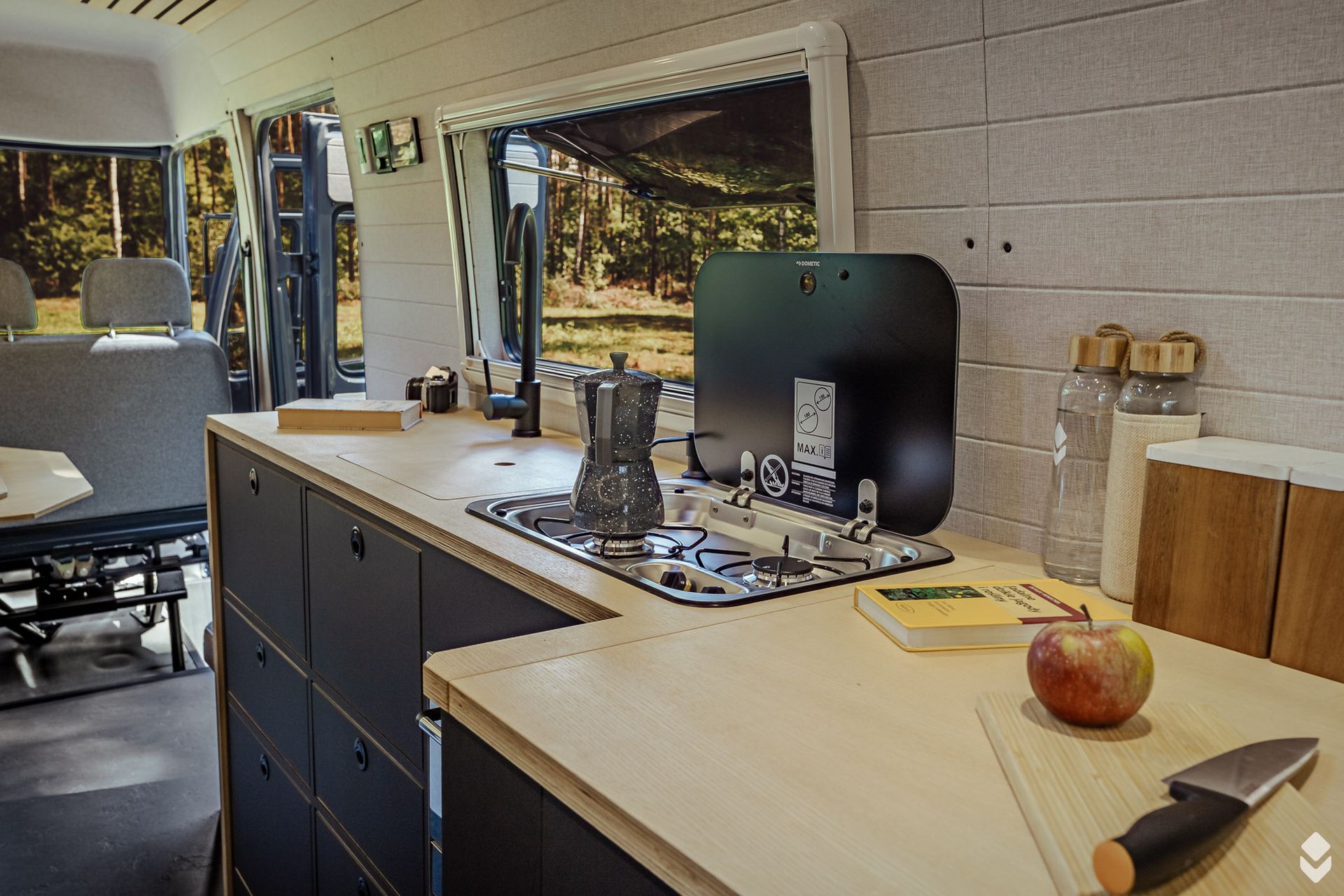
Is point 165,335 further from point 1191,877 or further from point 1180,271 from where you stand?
point 1191,877

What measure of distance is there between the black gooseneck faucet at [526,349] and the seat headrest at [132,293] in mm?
2002

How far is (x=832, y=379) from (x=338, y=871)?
4.52 feet

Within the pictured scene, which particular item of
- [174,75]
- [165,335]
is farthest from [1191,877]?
[174,75]

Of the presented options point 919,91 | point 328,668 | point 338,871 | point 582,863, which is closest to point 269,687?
point 328,668

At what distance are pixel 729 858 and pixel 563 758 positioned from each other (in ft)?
0.71

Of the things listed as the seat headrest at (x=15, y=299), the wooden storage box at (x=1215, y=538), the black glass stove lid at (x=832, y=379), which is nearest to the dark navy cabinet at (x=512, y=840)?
the wooden storage box at (x=1215, y=538)

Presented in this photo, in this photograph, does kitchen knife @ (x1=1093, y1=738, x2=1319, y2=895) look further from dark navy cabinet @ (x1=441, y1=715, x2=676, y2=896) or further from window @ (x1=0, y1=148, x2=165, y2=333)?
window @ (x1=0, y1=148, x2=165, y2=333)

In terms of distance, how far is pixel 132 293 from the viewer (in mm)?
4211

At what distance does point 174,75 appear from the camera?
5.43 metres

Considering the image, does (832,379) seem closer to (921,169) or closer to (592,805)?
(921,169)

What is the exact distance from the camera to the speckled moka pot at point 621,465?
1.73 metres

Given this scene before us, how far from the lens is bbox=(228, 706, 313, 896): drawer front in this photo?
94.0 inches

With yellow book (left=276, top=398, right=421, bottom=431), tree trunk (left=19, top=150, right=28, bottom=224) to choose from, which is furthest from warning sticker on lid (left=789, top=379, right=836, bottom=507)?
tree trunk (left=19, top=150, right=28, bottom=224)

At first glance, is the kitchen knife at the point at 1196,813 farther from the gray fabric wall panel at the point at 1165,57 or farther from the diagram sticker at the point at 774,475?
the diagram sticker at the point at 774,475
